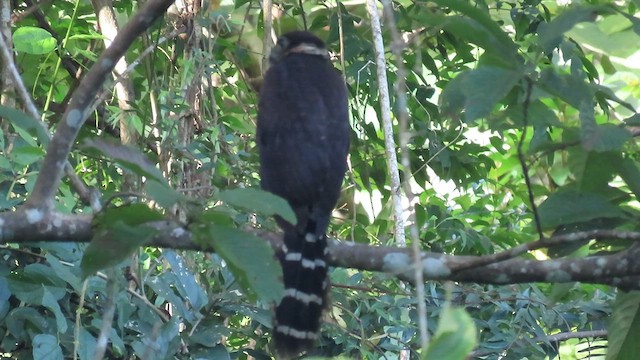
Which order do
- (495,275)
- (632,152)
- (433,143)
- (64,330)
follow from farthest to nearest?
(433,143)
(64,330)
(495,275)
(632,152)

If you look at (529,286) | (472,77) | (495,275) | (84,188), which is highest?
(472,77)

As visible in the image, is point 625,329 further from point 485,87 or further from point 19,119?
point 19,119

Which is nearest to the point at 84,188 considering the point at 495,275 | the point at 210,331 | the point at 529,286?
the point at 210,331

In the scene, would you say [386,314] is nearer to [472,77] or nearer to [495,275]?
[495,275]

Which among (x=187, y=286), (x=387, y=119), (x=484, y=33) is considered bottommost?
(x=187, y=286)

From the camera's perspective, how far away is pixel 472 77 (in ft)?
5.32

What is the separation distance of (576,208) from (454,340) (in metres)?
1.13

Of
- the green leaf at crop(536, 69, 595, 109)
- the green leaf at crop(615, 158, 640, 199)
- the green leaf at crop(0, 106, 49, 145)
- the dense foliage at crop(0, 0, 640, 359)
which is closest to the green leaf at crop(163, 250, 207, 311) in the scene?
the dense foliage at crop(0, 0, 640, 359)

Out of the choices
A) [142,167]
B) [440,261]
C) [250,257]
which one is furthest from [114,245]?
[440,261]

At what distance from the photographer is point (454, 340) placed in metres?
0.99

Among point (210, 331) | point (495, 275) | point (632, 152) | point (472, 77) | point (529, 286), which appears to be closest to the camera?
point (472, 77)

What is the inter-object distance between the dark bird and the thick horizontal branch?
63 cm

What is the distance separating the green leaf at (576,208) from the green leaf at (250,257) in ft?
2.45

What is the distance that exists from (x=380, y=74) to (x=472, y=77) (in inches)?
72.7
